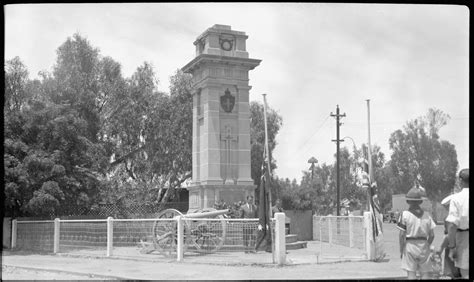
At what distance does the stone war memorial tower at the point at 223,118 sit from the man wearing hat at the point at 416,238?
1151cm

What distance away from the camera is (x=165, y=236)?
1388cm

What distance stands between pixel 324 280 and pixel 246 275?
1.98 metres

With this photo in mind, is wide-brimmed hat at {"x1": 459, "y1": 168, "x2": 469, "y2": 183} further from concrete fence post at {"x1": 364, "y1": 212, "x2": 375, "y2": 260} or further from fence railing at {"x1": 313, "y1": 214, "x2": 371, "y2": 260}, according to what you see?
fence railing at {"x1": 313, "y1": 214, "x2": 371, "y2": 260}

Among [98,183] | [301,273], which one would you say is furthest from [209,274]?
[98,183]

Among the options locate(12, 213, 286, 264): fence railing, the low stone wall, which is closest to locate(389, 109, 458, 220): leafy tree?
the low stone wall

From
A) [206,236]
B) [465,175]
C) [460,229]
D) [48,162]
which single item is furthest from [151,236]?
[465,175]

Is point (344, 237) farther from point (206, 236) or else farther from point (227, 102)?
point (227, 102)

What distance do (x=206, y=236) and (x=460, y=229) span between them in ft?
25.0

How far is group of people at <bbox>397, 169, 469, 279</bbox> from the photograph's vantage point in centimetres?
716

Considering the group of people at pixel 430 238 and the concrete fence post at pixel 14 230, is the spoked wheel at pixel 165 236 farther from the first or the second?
the group of people at pixel 430 238

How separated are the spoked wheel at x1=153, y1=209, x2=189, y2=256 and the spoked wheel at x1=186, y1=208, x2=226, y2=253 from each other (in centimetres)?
42

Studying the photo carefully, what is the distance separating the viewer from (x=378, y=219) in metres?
12.7

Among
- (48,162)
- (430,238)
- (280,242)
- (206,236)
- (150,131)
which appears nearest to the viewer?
(430,238)

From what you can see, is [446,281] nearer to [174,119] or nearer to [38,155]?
[38,155]
